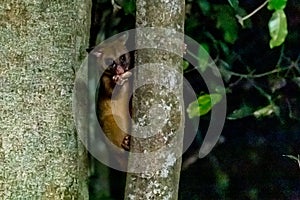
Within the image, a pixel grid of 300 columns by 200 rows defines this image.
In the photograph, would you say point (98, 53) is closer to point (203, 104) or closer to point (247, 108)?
point (203, 104)

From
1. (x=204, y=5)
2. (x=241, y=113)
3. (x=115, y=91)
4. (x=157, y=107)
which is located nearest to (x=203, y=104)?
(x=241, y=113)

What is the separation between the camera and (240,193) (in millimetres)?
2762

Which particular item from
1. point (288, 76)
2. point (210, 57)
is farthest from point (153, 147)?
point (288, 76)

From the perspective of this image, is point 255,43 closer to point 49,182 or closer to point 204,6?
point 204,6

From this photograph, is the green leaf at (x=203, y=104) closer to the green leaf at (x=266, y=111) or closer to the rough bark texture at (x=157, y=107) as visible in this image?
the green leaf at (x=266, y=111)

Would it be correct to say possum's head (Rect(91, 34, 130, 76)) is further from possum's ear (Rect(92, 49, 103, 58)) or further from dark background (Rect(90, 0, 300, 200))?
dark background (Rect(90, 0, 300, 200))

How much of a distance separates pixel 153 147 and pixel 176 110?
9 cm

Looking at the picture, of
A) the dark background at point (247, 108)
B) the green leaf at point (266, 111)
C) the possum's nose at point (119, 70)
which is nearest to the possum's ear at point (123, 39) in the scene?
the possum's nose at point (119, 70)

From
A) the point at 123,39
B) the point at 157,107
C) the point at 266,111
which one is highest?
the point at 123,39

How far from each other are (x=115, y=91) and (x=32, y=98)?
0.20m

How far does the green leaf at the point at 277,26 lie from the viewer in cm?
204

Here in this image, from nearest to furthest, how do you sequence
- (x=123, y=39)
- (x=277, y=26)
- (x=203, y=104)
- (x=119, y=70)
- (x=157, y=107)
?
1. (x=157, y=107)
2. (x=119, y=70)
3. (x=123, y=39)
4. (x=277, y=26)
5. (x=203, y=104)

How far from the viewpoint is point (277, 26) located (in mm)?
2057

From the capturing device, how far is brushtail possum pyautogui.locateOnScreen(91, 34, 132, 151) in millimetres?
1704
